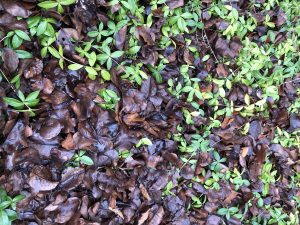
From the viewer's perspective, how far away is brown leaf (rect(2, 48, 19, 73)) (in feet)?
4.71

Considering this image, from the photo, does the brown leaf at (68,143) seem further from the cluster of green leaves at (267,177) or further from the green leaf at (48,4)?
the cluster of green leaves at (267,177)

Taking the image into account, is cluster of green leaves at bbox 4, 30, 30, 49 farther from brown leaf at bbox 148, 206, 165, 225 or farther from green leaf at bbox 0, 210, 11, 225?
brown leaf at bbox 148, 206, 165, 225

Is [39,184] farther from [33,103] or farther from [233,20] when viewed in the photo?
[233,20]

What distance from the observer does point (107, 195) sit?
5.71 feet

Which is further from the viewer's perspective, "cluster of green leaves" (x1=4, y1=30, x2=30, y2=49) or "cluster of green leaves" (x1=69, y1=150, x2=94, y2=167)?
"cluster of green leaves" (x1=69, y1=150, x2=94, y2=167)

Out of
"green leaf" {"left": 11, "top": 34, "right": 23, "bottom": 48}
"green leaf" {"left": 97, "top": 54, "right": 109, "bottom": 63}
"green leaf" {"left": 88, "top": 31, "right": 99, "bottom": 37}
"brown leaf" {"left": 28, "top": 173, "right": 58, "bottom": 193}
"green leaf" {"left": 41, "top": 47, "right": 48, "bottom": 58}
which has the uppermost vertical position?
"green leaf" {"left": 11, "top": 34, "right": 23, "bottom": 48}

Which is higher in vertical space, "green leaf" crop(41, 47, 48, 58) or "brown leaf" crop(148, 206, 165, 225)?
"green leaf" crop(41, 47, 48, 58)

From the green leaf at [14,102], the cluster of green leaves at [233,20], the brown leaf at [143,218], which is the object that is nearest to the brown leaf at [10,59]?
the green leaf at [14,102]

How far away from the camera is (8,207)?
1.51m

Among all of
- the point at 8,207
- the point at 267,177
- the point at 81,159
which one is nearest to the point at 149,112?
→ the point at 81,159

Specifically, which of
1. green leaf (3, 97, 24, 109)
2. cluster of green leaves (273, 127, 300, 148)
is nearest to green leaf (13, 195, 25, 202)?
green leaf (3, 97, 24, 109)

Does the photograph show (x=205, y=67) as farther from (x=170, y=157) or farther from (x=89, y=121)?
(x=89, y=121)

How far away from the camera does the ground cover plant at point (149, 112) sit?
1.52m

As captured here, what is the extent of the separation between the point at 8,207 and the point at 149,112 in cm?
76
